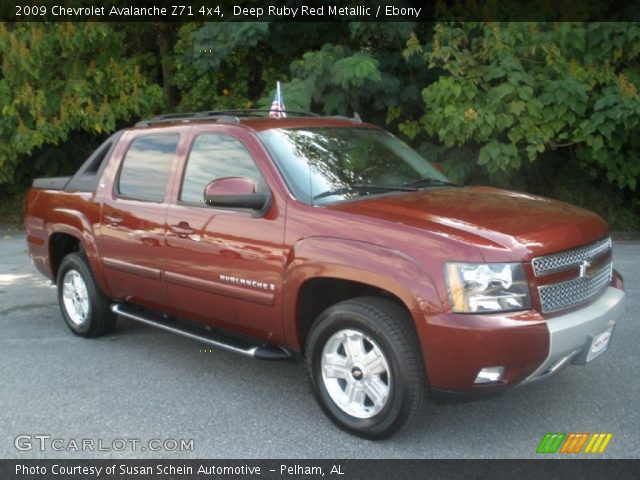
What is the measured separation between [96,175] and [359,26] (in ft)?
20.0

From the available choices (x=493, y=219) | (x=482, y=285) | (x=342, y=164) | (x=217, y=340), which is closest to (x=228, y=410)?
(x=217, y=340)

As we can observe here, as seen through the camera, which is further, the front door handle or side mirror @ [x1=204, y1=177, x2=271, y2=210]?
the front door handle

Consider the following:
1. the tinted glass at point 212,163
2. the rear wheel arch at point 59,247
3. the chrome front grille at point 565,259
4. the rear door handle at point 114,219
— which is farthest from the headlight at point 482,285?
the rear wheel arch at point 59,247

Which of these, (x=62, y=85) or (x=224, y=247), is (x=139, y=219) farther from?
(x=62, y=85)

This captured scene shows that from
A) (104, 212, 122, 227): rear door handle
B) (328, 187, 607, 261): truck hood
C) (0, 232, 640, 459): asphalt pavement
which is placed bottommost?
(0, 232, 640, 459): asphalt pavement

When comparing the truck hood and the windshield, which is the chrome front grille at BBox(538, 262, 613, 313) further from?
the windshield

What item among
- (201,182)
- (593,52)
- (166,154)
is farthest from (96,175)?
(593,52)

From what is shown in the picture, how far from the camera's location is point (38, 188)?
6.67 meters

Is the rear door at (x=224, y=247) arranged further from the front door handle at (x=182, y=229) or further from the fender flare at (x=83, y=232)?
the fender flare at (x=83, y=232)

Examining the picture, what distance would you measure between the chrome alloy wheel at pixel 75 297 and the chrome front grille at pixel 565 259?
3.89 meters

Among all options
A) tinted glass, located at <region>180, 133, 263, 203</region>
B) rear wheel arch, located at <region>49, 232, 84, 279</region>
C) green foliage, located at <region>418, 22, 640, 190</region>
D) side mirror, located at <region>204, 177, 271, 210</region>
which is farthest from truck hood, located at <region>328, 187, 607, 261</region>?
green foliage, located at <region>418, 22, 640, 190</region>

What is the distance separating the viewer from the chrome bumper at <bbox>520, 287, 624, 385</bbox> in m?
3.54

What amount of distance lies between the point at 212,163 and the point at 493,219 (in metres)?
2.01

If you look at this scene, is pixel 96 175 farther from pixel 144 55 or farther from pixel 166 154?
pixel 144 55
